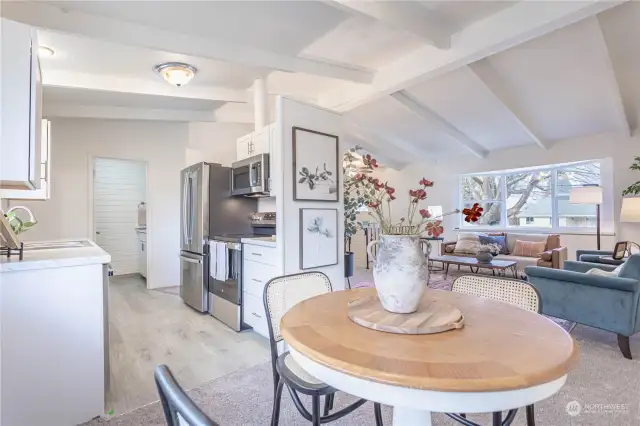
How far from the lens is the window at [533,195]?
235 inches

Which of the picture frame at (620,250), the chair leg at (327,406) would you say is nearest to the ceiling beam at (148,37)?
the chair leg at (327,406)

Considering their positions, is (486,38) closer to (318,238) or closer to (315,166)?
(315,166)

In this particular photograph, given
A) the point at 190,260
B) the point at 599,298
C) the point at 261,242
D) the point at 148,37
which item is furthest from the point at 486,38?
the point at 190,260

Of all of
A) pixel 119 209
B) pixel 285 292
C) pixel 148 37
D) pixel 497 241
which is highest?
pixel 148 37

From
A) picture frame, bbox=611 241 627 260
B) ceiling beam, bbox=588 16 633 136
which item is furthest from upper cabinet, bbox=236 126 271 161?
picture frame, bbox=611 241 627 260

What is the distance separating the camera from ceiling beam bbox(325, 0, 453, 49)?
2303mm

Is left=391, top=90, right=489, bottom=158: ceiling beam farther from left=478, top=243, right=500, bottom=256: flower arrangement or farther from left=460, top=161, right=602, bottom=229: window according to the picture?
left=478, top=243, right=500, bottom=256: flower arrangement

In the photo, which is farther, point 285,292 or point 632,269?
point 632,269

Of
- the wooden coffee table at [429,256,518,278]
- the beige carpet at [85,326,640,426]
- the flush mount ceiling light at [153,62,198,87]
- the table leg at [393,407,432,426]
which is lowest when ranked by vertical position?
the beige carpet at [85,326,640,426]

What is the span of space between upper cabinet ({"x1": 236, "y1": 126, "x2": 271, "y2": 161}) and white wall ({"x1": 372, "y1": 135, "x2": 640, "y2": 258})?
15.7 feet

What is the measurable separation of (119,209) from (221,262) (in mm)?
3969

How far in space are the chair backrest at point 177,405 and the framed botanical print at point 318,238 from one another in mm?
2352

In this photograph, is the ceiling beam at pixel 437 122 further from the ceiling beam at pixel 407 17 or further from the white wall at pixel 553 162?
the ceiling beam at pixel 407 17

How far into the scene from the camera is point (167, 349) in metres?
2.88
